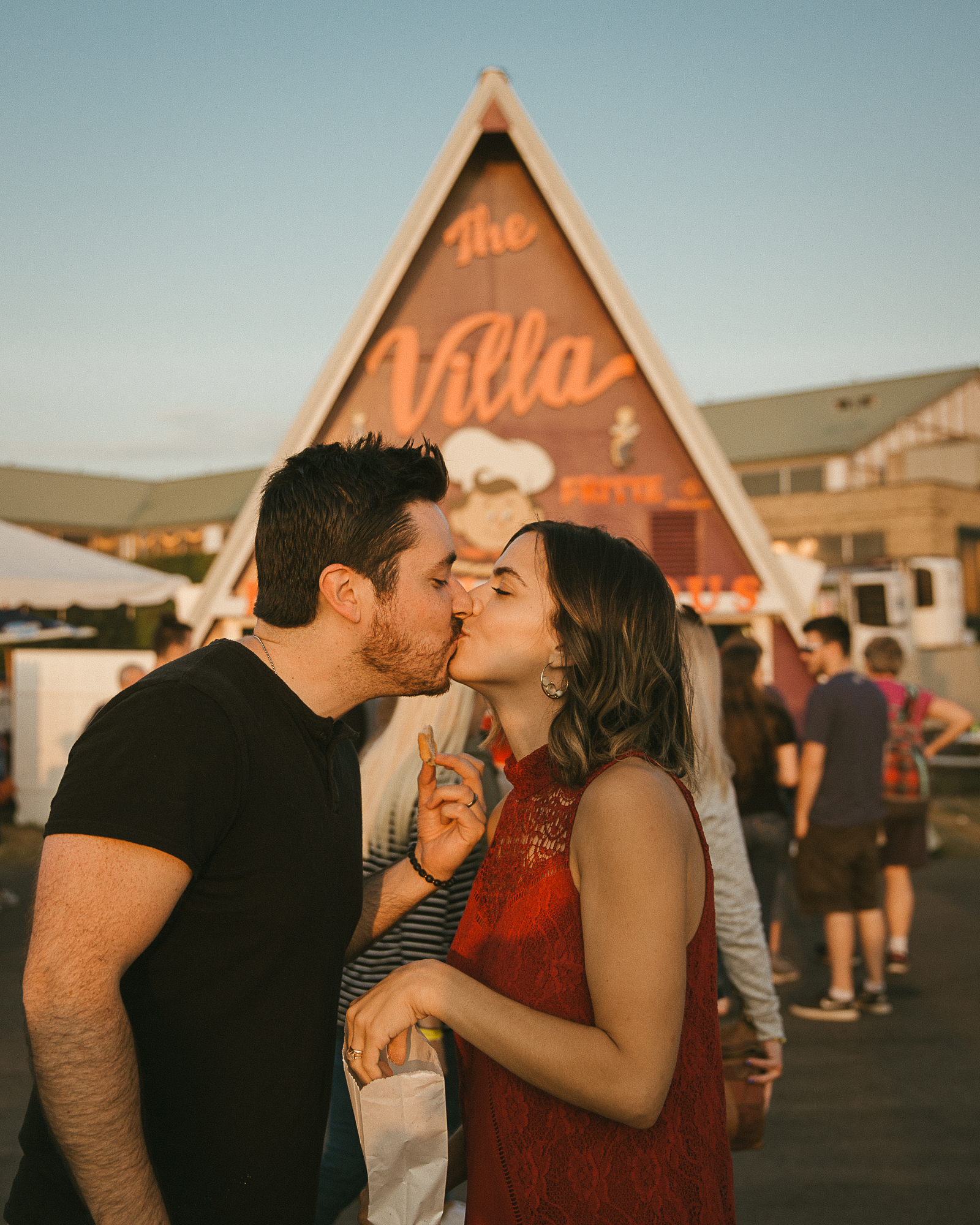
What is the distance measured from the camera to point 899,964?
7.04m

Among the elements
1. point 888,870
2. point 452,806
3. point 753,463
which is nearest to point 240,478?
point 753,463

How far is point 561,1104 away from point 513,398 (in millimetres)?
10059

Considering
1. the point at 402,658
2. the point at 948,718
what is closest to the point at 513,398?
the point at 948,718

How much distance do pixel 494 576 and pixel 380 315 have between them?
963cm

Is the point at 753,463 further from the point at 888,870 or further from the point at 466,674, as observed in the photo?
the point at 466,674

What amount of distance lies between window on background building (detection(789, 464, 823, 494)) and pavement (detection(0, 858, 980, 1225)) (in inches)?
1423

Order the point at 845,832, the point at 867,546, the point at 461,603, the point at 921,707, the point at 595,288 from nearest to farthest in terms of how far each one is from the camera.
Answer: the point at 461,603 → the point at 845,832 → the point at 921,707 → the point at 595,288 → the point at 867,546

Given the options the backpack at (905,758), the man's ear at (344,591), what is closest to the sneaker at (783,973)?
the backpack at (905,758)

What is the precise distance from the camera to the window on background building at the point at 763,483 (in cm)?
4219

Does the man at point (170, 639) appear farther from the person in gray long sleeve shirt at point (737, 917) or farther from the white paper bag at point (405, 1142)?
the white paper bag at point (405, 1142)

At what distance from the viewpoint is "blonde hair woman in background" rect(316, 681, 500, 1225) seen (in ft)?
9.27

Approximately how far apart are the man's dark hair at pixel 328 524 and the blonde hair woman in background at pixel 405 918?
107cm

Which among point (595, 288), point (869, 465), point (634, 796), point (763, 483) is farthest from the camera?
point (763, 483)

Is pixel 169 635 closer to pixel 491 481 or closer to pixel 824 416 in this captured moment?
pixel 491 481
